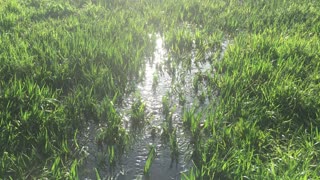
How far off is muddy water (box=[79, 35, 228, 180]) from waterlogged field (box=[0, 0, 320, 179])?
0.01m

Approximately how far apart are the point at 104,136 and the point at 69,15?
3569 mm

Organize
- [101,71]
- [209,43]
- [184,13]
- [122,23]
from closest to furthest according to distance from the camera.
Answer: [101,71] < [209,43] < [122,23] < [184,13]

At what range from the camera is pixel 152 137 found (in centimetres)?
299

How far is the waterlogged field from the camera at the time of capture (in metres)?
2.55

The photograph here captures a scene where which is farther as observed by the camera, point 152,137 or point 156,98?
point 156,98

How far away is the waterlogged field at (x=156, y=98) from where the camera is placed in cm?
255

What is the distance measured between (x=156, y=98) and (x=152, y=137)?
Result: 0.71 m

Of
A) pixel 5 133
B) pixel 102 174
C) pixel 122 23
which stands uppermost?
pixel 122 23

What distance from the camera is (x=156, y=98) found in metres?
3.61

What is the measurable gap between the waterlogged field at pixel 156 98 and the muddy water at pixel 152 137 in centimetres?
1

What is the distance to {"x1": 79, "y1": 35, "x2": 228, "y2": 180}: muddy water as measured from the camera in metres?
2.56

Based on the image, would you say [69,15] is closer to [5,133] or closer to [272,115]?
[5,133]

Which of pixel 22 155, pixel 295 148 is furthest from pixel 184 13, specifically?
pixel 22 155

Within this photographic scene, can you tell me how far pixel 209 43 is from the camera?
193 inches
